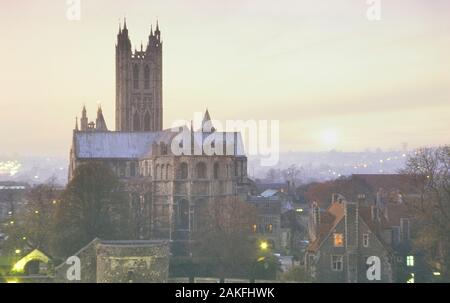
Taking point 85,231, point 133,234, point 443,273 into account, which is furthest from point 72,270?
point 443,273

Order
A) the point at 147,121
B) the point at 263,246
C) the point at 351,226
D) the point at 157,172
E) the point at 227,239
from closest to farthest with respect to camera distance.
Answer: the point at 351,226 < the point at 227,239 < the point at 263,246 < the point at 157,172 < the point at 147,121

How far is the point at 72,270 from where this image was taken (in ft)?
→ 159

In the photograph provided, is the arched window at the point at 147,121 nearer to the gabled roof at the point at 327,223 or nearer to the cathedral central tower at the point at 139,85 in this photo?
the cathedral central tower at the point at 139,85

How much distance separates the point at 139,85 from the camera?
10788 cm

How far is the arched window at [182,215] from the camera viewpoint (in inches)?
2947

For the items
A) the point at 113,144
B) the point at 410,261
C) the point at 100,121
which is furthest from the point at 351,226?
the point at 100,121

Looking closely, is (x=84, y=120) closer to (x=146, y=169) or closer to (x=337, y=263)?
(x=146, y=169)

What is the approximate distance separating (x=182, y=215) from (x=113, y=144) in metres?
16.6

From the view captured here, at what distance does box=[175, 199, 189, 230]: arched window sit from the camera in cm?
7486

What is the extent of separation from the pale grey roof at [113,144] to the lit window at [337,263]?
135ft

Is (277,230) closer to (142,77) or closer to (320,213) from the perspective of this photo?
(320,213)

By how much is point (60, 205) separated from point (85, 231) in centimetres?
359

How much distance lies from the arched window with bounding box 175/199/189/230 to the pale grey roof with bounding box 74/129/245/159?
11.6 m

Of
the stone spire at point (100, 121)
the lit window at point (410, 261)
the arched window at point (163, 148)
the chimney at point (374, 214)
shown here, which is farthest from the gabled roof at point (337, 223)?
the stone spire at point (100, 121)
